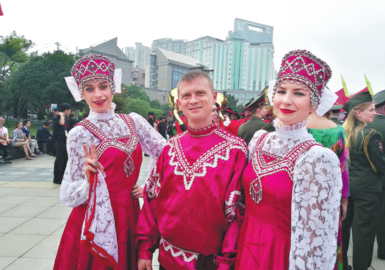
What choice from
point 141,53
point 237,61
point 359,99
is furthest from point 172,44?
point 359,99

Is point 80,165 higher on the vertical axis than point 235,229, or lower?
higher

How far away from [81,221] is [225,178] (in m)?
1.11

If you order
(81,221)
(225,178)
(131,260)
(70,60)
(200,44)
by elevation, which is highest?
(200,44)

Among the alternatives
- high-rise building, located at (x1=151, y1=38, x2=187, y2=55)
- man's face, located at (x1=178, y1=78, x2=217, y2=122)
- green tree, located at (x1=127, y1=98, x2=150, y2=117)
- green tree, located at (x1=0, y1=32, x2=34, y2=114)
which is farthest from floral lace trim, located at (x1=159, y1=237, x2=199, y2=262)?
high-rise building, located at (x1=151, y1=38, x2=187, y2=55)

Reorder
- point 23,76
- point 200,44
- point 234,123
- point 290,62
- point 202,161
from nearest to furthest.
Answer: point 290,62 < point 202,161 < point 234,123 < point 23,76 < point 200,44

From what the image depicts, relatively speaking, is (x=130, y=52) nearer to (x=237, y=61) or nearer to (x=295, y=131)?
(x=237, y=61)

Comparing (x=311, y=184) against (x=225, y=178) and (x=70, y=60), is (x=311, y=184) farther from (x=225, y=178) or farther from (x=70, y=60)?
(x=70, y=60)

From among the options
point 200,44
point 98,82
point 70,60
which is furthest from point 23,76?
point 200,44

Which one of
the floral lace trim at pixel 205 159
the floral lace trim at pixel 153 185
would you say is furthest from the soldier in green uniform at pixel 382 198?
the floral lace trim at pixel 153 185

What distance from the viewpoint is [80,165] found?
2.03 metres

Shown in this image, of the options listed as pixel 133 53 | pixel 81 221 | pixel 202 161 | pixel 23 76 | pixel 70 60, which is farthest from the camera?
pixel 133 53

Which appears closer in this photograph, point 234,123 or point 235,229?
point 235,229

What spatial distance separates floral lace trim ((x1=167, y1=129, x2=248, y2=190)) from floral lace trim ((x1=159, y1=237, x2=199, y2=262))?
0.38 meters

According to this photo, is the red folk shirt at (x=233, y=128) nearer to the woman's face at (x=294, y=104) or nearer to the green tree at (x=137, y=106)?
the woman's face at (x=294, y=104)
